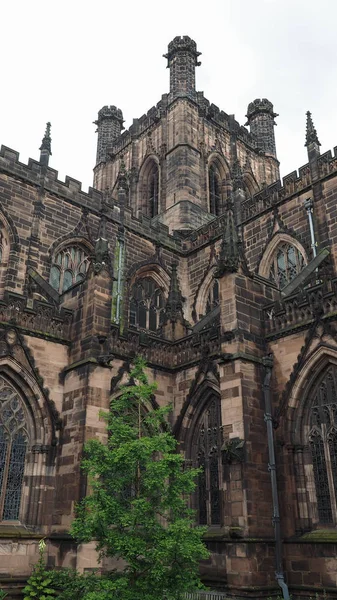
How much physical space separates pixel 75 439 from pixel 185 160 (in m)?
18.8

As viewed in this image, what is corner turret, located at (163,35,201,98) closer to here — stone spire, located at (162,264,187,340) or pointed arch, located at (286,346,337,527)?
stone spire, located at (162,264,187,340)

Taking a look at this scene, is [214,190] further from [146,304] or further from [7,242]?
[7,242]

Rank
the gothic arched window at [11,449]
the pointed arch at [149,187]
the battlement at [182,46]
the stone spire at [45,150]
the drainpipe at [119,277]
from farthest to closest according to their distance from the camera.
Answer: the battlement at [182,46] → the pointed arch at [149,187] → the stone spire at [45,150] → the drainpipe at [119,277] → the gothic arched window at [11,449]

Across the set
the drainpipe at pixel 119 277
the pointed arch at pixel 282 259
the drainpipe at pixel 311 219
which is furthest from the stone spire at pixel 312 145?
the drainpipe at pixel 119 277

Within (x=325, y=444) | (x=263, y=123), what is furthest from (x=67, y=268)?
(x=263, y=123)

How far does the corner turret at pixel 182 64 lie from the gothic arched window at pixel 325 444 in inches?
881

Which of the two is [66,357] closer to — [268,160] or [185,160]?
[185,160]

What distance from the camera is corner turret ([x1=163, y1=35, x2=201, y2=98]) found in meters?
31.0

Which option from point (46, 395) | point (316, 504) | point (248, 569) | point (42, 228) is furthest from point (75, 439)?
point (42, 228)

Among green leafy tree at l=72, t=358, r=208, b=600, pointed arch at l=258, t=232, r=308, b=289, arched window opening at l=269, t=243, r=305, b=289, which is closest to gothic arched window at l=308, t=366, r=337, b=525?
green leafy tree at l=72, t=358, r=208, b=600

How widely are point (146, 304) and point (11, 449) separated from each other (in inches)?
402

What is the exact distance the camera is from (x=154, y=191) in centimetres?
3148

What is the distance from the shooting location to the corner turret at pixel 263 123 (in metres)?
35.8

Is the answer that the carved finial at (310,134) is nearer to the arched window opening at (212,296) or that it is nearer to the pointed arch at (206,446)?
the arched window opening at (212,296)
